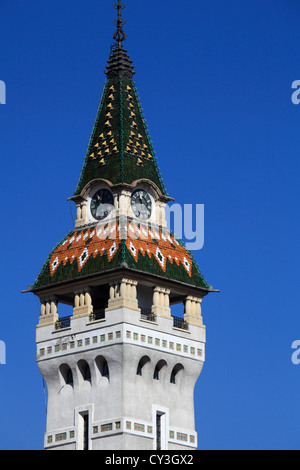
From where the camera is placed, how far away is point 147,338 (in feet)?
319

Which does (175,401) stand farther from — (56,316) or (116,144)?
(116,144)

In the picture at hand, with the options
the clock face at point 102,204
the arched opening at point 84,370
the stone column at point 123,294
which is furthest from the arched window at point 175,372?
the clock face at point 102,204

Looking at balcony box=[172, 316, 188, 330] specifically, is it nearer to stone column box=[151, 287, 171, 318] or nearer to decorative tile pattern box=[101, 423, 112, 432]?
stone column box=[151, 287, 171, 318]

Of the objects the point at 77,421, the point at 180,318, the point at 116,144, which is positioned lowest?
the point at 77,421

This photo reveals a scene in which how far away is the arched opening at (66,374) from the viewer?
324 feet

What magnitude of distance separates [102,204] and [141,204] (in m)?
2.13

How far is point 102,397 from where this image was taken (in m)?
96.3

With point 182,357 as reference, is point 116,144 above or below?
above

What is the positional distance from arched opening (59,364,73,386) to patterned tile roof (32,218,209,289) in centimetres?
468

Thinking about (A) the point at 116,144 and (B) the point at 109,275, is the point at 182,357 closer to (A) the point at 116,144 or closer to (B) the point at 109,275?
(B) the point at 109,275

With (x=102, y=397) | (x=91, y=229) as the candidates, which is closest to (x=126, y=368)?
(x=102, y=397)

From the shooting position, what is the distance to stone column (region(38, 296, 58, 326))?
3935 inches

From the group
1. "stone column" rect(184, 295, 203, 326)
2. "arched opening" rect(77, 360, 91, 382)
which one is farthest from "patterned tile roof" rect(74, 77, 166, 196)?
"arched opening" rect(77, 360, 91, 382)

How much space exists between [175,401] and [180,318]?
4.71 metres
